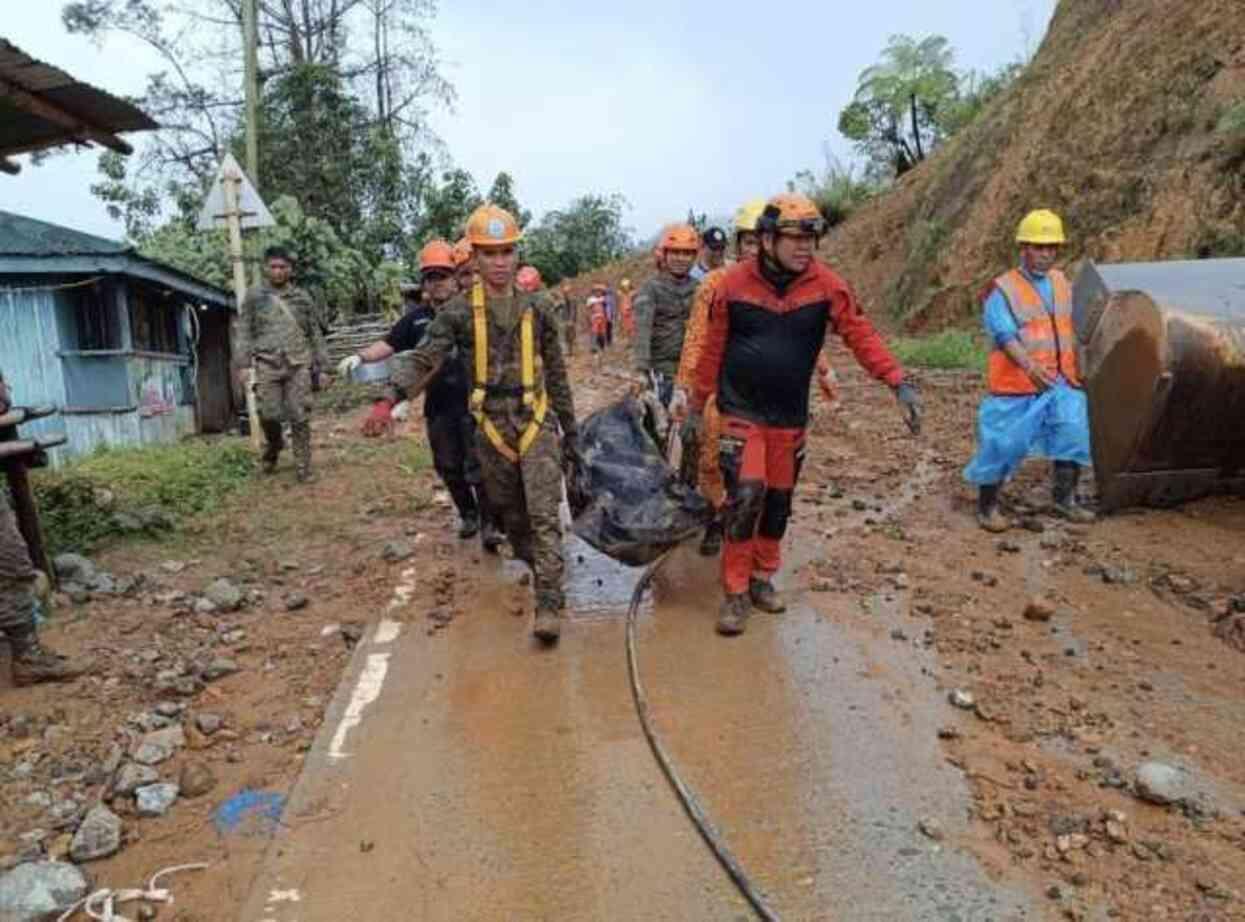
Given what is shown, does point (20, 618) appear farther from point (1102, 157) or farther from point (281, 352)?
point (1102, 157)

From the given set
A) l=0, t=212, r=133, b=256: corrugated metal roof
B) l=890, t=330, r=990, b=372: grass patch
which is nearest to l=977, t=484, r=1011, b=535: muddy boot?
l=890, t=330, r=990, b=372: grass patch

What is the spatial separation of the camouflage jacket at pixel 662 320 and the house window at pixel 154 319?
8879 mm

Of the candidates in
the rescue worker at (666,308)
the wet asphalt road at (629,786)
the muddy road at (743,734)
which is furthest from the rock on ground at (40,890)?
the rescue worker at (666,308)

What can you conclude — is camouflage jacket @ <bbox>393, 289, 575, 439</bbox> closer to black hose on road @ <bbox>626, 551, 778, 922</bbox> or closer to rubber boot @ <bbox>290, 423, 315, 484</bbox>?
black hose on road @ <bbox>626, 551, 778, 922</bbox>

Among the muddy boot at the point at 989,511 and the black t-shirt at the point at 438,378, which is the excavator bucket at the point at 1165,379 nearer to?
the muddy boot at the point at 989,511

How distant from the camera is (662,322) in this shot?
6.88 m

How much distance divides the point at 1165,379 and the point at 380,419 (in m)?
4.17

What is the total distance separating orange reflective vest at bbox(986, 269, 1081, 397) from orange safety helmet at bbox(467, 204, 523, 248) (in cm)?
304

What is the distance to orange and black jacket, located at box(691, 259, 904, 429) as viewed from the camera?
490cm

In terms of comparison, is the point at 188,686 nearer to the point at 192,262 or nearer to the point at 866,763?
the point at 866,763

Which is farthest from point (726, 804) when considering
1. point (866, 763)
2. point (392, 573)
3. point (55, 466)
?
point (55, 466)

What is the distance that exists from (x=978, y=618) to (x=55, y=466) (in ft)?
28.4

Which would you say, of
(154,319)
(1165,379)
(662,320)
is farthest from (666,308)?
(154,319)

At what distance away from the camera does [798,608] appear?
5.27 metres
